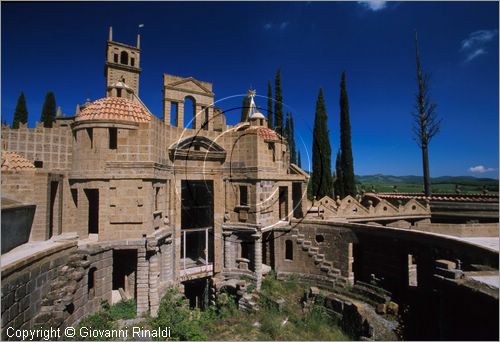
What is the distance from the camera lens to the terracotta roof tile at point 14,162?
1555cm

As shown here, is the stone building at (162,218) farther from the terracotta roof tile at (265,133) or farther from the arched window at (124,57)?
the arched window at (124,57)

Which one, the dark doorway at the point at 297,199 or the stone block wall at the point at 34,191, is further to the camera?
the dark doorway at the point at 297,199

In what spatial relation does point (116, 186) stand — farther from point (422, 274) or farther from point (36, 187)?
point (422, 274)

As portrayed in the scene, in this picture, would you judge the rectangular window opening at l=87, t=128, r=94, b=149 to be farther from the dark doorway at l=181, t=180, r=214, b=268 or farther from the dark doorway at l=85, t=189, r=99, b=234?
the dark doorway at l=181, t=180, r=214, b=268

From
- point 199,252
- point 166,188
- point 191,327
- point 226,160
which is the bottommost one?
point 191,327

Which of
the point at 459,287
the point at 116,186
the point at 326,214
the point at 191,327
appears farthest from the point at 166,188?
the point at 459,287

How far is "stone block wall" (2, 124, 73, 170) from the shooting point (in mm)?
17594

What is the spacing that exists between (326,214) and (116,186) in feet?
50.2

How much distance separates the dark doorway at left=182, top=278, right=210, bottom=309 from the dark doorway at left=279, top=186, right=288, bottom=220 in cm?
778

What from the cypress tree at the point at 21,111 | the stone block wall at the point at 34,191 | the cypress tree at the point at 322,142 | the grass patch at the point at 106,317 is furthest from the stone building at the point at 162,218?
the cypress tree at the point at 21,111

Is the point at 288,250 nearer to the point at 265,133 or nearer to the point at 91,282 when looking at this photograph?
the point at 265,133

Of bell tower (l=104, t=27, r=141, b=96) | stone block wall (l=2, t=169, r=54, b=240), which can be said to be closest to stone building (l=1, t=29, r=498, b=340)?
stone block wall (l=2, t=169, r=54, b=240)

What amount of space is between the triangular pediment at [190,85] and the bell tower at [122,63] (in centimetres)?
870

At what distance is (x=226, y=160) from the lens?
20.3 m
